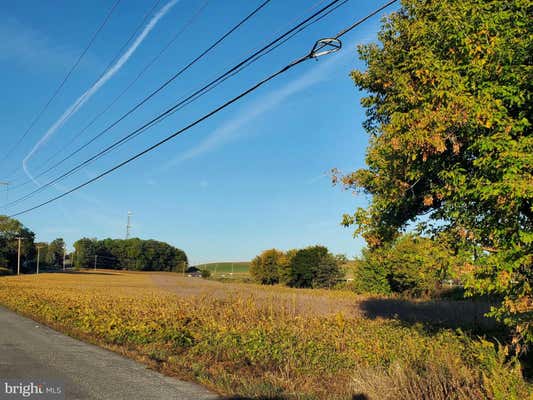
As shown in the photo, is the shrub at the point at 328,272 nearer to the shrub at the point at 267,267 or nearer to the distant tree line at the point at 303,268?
the distant tree line at the point at 303,268

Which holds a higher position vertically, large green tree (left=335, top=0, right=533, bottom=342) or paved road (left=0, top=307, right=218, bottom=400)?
large green tree (left=335, top=0, right=533, bottom=342)

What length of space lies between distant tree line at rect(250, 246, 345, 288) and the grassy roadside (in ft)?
169

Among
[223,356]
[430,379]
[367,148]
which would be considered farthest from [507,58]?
[223,356]

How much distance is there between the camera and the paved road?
7.36m

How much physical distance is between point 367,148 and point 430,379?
6.51 metres

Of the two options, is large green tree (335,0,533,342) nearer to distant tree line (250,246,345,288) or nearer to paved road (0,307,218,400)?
paved road (0,307,218,400)

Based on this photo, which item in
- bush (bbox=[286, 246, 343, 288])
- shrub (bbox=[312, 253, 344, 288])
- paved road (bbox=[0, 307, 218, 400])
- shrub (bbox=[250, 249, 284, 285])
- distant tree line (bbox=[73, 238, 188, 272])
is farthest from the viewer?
distant tree line (bbox=[73, 238, 188, 272])

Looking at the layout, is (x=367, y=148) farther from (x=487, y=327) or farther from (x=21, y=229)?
(x=21, y=229)

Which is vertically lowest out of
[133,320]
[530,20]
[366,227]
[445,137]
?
[133,320]

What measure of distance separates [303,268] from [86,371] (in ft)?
220

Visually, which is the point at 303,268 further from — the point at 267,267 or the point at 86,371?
the point at 86,371

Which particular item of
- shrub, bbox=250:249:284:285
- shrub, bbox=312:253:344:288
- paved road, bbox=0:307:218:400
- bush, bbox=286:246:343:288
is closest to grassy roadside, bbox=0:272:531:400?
paved road, bbox=0:307:218:400

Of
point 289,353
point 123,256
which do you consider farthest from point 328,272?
point 123,256

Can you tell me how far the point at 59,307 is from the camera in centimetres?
2195
